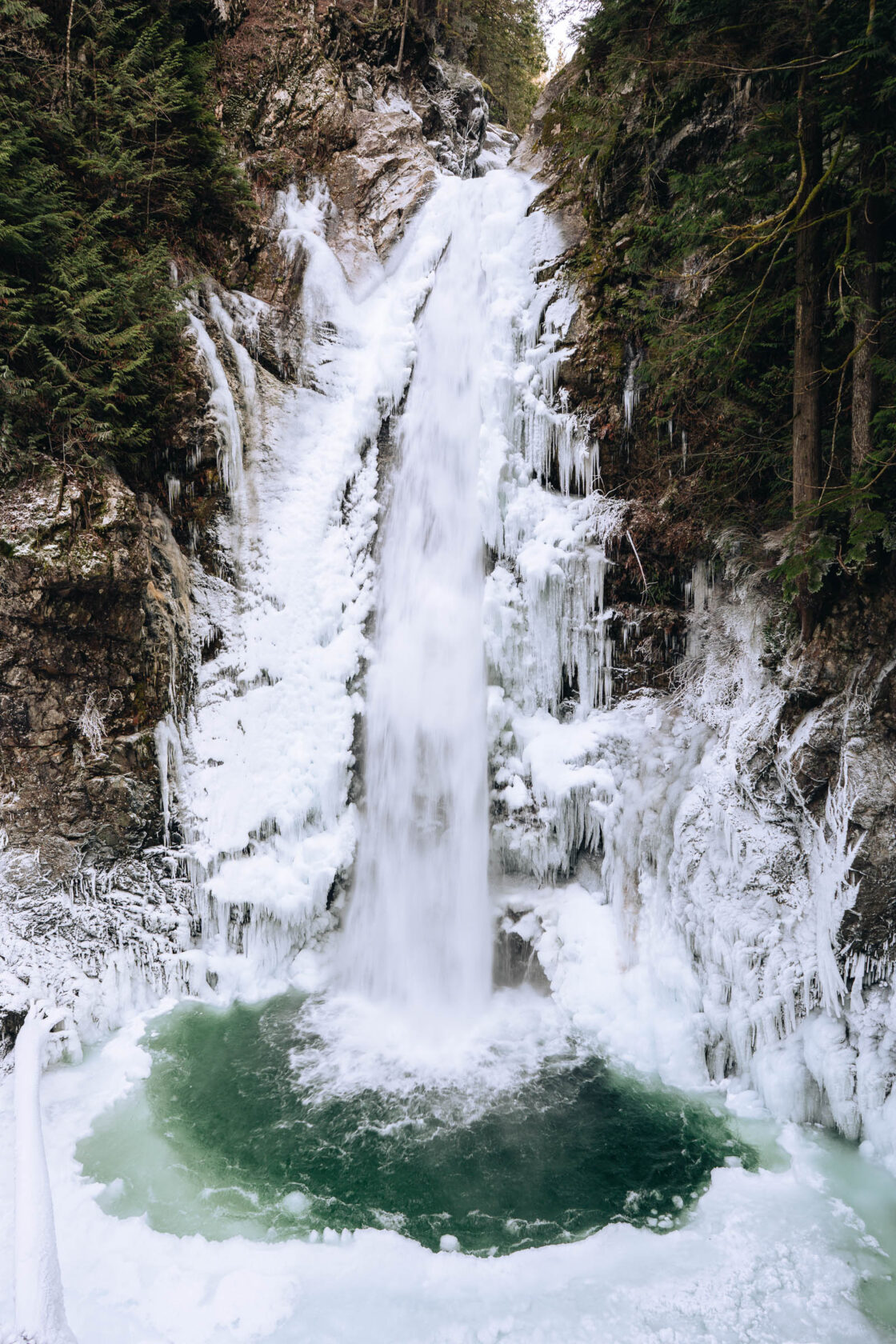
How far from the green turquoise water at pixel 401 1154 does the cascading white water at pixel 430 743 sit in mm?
1408

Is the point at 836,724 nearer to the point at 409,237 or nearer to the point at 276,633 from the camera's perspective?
the point at 276,633

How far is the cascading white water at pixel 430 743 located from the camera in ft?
22.9

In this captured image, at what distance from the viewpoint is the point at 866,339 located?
4977mm

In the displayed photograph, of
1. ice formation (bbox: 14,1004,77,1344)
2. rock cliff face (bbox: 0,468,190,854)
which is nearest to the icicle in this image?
rock cliff face (bbox: 0,468,190,854)

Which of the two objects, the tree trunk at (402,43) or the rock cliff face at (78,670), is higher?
the tree trunk at (402,43)

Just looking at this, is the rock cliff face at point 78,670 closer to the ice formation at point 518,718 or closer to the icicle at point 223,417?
the ice formation at point 518,718

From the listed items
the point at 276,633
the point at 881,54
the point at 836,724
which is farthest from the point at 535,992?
the point at 881,54

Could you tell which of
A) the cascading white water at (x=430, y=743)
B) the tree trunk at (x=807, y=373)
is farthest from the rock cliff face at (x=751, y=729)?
the cascading white water at (x=430, y=743)

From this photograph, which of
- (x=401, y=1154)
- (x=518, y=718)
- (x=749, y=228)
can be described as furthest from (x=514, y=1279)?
(x=749, y=228)

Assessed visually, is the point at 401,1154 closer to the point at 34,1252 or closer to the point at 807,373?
the point at 34,1252

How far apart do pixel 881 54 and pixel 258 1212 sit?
321 inches

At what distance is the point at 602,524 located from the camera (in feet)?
24.9

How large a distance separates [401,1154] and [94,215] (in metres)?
8.79

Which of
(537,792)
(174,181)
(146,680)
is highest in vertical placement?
(174,181)
